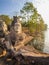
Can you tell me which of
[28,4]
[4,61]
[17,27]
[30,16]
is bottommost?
[4,61]

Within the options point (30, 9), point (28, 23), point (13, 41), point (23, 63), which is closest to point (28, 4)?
point (30, 9)

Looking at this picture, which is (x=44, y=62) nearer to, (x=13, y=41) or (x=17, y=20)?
(x=13, y=41)

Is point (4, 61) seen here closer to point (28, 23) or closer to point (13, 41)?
point (13, 41)

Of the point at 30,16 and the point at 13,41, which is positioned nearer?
the point at 13,41

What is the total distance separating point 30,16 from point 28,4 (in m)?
4.35

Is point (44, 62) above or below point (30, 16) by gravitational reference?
below

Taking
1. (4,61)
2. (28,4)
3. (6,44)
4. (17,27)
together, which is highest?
(28,4)

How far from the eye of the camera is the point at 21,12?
57156mm

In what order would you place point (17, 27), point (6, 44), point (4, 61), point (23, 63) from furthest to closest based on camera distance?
point (17, 27), point (6, 44), point (4, 61), point (23, 63)

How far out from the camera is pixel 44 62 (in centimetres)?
1348

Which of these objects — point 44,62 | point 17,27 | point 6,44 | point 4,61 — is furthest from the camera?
point 17,27

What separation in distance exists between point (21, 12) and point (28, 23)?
4679mm

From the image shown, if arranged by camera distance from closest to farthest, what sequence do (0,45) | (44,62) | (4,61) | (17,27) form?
(44,62)
(4,61)
(0,45)
(17,27)

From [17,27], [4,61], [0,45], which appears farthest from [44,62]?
[17,27]
